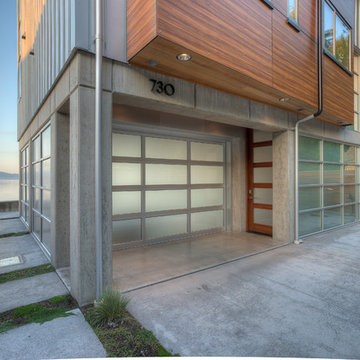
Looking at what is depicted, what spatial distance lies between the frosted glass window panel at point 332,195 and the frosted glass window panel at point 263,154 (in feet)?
7.51

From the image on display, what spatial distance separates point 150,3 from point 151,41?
0.49 meters

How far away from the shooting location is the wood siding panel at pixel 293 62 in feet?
14.9

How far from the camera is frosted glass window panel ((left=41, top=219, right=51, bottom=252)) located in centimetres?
507

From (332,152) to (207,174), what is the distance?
177 inches

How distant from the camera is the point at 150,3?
2.94m

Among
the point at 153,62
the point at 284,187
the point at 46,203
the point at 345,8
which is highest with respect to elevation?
the point at 345,8

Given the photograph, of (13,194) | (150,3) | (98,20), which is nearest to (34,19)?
(98,20)

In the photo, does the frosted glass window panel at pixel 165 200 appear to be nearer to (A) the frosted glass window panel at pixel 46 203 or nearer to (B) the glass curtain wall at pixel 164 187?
(B) the glass curtain wall at pixel 164 187

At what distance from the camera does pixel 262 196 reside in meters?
7.38

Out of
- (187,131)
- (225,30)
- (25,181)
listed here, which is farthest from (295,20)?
(25,181)

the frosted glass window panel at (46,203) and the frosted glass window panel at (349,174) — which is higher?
the frosted glass window panel at (349,174)

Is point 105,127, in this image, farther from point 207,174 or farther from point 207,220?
point 207,220

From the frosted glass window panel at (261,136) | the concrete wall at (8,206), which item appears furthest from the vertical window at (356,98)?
the concrete wall at (8,206)

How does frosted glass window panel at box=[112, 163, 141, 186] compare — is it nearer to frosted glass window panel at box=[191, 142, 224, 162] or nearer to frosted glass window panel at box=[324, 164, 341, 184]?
frosted glass window panel at box=[191, 142, 224, 162]
